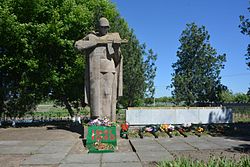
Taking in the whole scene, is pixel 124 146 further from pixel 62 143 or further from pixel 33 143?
pixel 33 143

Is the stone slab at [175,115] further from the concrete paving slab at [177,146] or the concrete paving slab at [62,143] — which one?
the concrete paving slab at [177,146]

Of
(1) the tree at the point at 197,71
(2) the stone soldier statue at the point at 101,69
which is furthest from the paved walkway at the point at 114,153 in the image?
(1) the tree at the point at 197,71

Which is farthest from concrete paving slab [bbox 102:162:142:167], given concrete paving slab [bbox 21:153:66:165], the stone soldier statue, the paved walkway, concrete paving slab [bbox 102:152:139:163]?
the stone soldier statue

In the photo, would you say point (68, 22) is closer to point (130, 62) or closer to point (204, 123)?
point (130, 62)

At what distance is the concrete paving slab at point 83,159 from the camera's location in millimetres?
7823

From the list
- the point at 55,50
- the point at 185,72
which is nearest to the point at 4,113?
the point at 55,50

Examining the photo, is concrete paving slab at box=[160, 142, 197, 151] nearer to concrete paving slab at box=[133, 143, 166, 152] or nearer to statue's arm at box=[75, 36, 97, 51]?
concrete paving slab at box=[133, 143, 166, 152]

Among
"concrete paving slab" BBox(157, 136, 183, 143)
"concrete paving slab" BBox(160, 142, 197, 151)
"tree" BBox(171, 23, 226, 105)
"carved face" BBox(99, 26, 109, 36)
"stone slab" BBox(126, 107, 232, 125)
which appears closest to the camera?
"concrete paving slab" BBox(160, 142, 197, 151)

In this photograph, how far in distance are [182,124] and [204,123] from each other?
4.16ft

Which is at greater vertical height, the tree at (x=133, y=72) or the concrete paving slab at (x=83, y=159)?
the tree at (x=133, y=72)

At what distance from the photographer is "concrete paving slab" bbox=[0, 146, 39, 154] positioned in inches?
362

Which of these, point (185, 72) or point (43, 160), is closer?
point (43, 160)

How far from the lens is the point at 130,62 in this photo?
24031 millimetres

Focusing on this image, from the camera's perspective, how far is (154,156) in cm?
837
